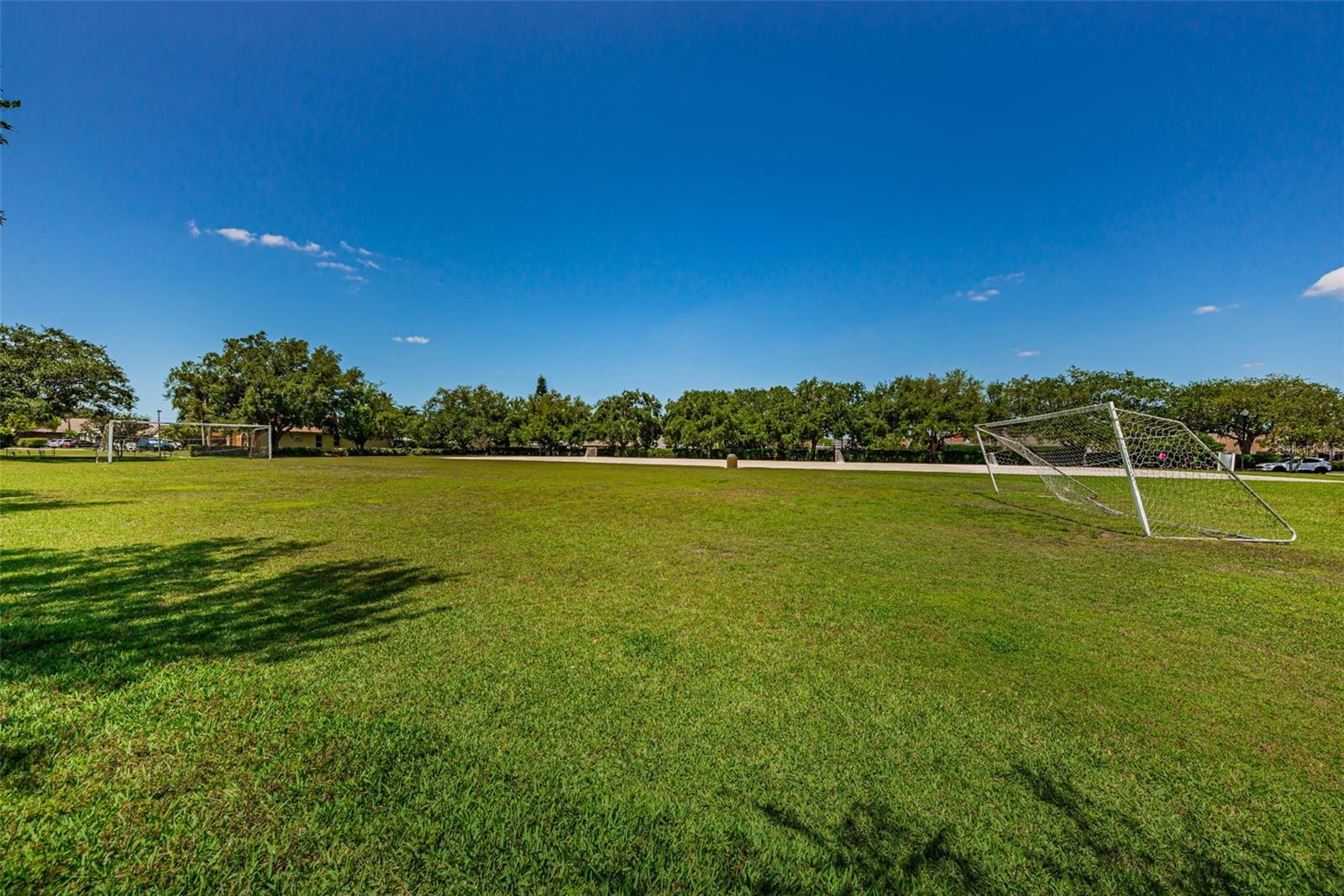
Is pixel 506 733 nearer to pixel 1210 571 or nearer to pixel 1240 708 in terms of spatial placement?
pixel 1240 708

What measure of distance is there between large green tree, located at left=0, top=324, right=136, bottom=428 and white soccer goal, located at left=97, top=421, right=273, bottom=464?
78.4 inches

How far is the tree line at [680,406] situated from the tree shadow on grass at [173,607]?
36796 millimetres

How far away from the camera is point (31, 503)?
10695 millimetres

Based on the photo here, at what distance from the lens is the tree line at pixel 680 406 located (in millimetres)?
32188

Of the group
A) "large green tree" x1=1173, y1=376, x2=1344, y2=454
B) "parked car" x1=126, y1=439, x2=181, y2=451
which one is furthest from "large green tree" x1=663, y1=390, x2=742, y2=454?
"parked car" x1=126, y1=439, x2=181, y2=451

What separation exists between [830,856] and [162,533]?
34.1 ft

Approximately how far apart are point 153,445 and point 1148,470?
78.4 meters

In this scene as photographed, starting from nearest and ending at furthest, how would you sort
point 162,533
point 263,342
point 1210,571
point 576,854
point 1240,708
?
point 576,854, point 1240,708, point 1210,571, point 162,533, point 263,342

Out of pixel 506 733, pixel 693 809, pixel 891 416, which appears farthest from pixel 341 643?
pixel 891 416

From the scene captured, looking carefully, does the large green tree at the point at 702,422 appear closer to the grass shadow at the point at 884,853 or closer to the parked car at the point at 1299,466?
the parked car at the point at 1299,466

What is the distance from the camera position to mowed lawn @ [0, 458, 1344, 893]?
77.2 inches

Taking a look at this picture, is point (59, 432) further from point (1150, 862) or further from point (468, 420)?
point (1150, 862)

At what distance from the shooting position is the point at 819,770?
2.48 metres

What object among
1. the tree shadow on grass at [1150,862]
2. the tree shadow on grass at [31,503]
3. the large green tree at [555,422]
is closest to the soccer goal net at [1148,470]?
the tree shadow on grass at [1150,862]
